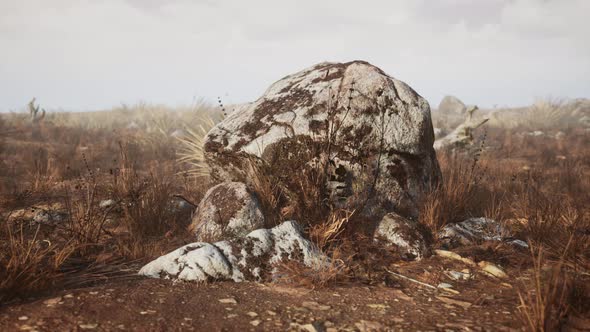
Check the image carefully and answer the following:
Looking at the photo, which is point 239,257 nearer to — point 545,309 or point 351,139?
point 351,139

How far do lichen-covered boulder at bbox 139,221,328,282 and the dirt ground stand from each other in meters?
0.09

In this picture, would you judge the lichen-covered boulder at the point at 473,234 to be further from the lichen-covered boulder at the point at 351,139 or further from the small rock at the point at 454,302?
the small rock at the point at 454,302

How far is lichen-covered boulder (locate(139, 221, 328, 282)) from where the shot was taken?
9.63 feet

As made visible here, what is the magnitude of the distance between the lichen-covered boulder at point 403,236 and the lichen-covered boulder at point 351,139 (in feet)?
0.90

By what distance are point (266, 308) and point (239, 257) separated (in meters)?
0.68

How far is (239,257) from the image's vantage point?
3096 mm

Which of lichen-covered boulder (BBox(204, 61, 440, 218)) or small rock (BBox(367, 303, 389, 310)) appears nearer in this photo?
small rock (BBox(367, 303, 389, 310))

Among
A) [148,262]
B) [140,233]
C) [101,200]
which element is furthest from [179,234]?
[101,200]

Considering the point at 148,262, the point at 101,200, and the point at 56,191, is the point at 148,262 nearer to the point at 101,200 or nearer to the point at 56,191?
the point at 101,200

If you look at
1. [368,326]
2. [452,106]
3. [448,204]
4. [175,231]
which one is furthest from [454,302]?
[452,106]

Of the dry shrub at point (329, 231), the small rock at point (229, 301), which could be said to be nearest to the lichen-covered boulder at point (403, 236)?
the dry shrub at point (329, 231)

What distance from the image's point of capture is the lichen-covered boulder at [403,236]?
350cm

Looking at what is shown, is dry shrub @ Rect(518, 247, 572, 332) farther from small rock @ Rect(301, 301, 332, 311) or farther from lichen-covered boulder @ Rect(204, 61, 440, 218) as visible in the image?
lichen-covered boulder @ Rect(204, 61, 440, 218)

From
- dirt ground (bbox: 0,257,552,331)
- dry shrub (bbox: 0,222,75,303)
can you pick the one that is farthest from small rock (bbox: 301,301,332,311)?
dry shrub (bbox: 0,222,75,303)
